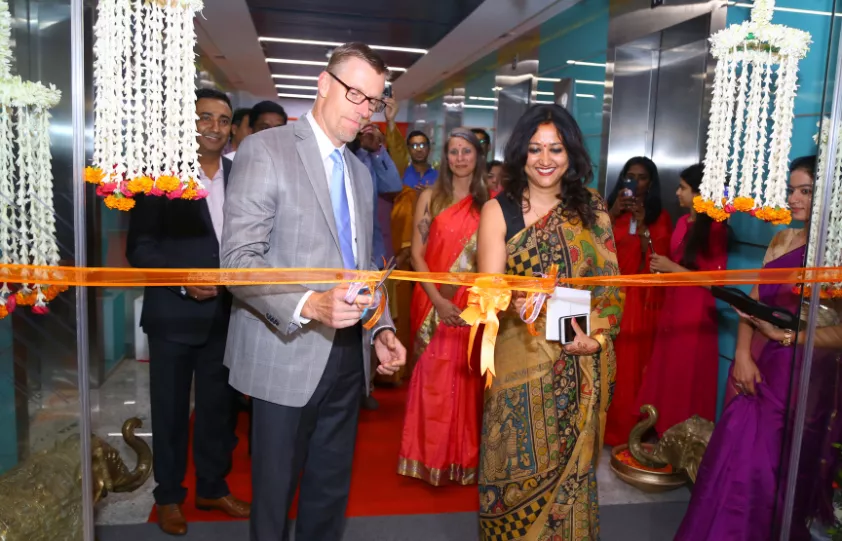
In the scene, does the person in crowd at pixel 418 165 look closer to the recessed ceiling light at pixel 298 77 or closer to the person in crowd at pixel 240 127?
the person in crowd at pixel 240 127

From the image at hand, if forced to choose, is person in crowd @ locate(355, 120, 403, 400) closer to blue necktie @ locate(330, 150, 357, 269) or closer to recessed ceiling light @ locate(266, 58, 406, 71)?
blue necktie @ locate(330, 150, 357, 269)

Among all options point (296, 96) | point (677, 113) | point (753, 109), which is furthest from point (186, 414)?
point (296, 96)

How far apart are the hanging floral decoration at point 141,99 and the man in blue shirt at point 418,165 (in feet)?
11.5

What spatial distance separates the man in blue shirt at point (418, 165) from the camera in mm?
5430

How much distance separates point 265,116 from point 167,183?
2.19m

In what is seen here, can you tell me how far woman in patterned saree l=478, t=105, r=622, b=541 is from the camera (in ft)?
7.86

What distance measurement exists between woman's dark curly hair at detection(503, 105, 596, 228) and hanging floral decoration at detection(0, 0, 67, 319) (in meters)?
1.41

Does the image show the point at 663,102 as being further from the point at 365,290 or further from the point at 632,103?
the point at 365,290

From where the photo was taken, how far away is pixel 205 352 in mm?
2924

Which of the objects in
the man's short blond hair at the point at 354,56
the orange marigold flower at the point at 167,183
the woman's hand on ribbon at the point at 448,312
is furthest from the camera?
the woman's hand on ribbon at the point at 448,312

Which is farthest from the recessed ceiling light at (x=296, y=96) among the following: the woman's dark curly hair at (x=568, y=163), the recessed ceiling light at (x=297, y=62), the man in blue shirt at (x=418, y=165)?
the woman's dark curly hair at (x=568, y=163)

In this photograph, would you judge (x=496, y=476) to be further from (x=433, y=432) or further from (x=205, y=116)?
(x=205, y=116)

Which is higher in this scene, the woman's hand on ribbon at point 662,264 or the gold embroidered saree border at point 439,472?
the woman's hand on ribbon at point 662,264

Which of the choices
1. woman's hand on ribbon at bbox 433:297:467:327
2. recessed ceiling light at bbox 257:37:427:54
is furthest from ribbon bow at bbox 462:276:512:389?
recessed ceiling light at bbox 257:37:427:54
